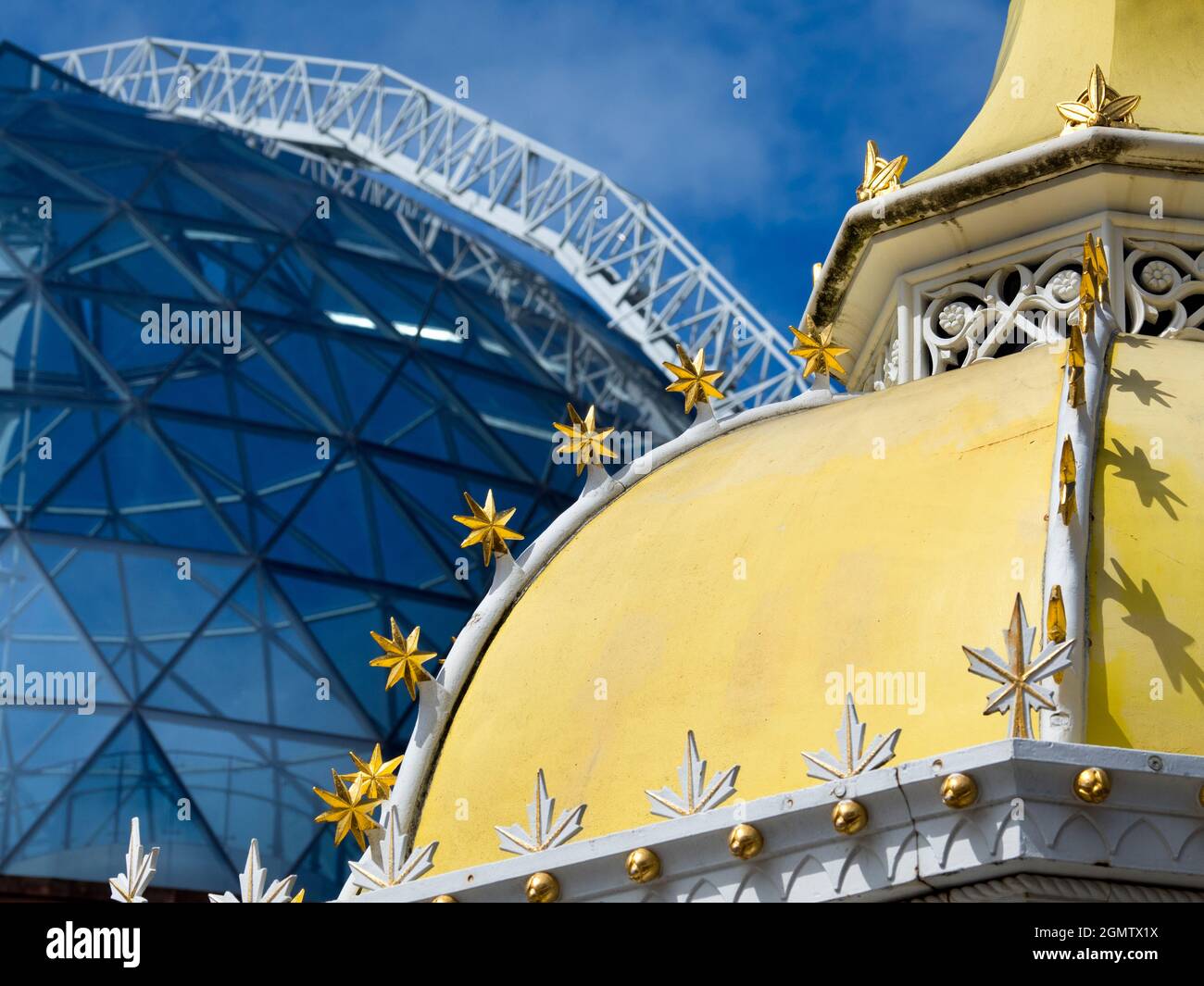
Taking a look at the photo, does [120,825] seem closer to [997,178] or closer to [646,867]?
[997,178]

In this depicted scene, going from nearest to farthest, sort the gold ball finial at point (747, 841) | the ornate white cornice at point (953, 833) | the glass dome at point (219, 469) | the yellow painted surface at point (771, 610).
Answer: the ornate white cornice at point (953, 833)
the gold ball finial at point (747, 841)
the yellow painted surface at point (771, 610)
the glass dome at point (219, 469)

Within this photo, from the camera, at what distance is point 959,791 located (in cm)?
797

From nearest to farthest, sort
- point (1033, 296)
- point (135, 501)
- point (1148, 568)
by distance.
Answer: point (1148, 568), point (1033, 296), point (135, 501)

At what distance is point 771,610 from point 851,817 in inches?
75.1

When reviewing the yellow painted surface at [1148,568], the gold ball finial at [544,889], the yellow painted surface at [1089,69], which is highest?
the yellow painted surface at [1089,69]

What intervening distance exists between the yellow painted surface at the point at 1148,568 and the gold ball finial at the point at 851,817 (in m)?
1.06

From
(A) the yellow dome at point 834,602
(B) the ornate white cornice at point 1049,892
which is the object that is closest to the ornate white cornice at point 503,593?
(A) the yellow dome at point 834,602

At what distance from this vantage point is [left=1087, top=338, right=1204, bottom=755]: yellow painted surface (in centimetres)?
894

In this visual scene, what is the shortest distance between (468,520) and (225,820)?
17.4m

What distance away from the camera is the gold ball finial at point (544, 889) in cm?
875

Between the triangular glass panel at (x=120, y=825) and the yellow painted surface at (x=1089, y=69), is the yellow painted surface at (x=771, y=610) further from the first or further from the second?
the triangular glass panel at (x=120, y=825)

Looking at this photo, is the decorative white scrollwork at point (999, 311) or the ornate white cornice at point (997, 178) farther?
the decorative white scrollwork at point (999, 311)

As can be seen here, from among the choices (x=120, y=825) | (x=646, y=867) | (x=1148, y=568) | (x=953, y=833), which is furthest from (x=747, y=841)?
(x=120, y=825)

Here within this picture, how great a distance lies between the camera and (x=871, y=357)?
45.3 ft
